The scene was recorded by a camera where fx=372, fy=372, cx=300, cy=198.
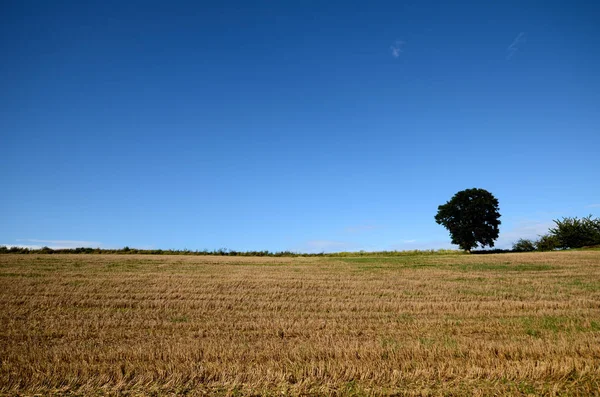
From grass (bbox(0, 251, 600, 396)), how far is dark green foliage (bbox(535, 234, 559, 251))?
5748 cm

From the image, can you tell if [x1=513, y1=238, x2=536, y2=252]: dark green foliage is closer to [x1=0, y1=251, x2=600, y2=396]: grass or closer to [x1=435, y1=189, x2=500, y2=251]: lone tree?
[x1=435, y1=189, x2=500, y2=251]: lone tree

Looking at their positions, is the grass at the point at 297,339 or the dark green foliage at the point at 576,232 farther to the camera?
the dark green foliage at the point at 576,232

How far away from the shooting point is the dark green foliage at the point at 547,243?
6719 centimetres

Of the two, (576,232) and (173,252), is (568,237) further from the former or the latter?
(173,252)

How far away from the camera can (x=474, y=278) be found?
71.8 feet

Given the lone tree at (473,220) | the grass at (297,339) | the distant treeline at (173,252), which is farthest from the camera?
the lone tree at (473,220)

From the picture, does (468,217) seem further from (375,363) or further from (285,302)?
(375,363)

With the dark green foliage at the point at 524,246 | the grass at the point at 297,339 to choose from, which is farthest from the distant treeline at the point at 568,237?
the grass at the point at 297,339

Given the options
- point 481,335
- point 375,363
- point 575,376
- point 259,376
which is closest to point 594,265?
point 481,335

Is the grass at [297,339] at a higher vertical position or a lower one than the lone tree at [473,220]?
lower

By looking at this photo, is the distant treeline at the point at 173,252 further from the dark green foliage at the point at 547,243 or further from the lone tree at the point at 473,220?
the dark green foliage at the point at 547,243

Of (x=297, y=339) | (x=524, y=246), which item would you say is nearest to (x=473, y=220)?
(x=524, y=246)

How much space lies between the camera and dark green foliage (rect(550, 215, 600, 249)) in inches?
2554

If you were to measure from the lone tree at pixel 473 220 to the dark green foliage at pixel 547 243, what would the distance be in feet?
54.0
